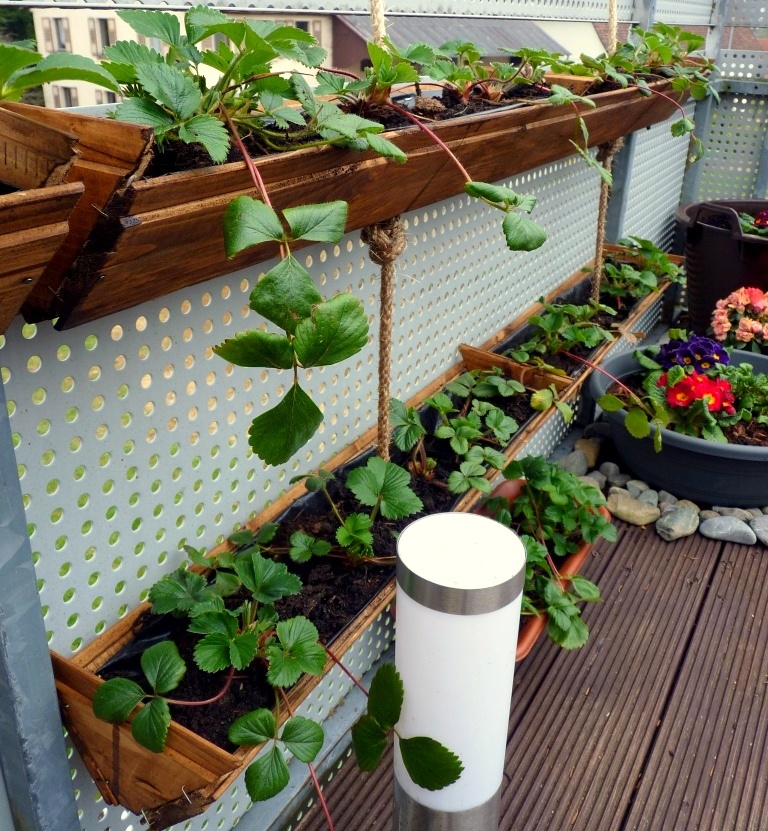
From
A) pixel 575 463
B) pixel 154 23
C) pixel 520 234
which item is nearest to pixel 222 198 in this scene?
pixel 154 23

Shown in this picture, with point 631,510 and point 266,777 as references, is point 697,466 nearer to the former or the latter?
point 631,510

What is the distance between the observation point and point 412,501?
1.22 meters

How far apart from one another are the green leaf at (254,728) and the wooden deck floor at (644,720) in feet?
1.71

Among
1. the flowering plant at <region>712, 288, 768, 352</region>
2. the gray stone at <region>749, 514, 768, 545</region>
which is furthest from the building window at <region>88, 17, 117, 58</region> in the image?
the gray stone at <region>749, 514, 768, 545</region>

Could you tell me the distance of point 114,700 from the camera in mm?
848

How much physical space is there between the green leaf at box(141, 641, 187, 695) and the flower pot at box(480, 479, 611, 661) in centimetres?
68

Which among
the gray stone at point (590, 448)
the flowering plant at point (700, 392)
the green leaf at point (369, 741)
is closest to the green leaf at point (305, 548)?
the green leaf at point (369, 741)

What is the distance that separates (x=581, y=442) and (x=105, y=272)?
6.33 ft

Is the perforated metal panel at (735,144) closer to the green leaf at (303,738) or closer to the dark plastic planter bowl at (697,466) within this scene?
the dark plastic planter bowl at (697,466)

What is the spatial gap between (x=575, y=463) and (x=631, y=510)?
9.1 inches

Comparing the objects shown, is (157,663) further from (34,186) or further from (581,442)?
(581,442)

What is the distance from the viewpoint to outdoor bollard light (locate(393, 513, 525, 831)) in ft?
2.78

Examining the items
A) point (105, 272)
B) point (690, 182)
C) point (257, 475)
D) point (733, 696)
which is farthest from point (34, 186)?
point (690, 182)

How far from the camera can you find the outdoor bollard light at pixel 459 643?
85 centimetres
